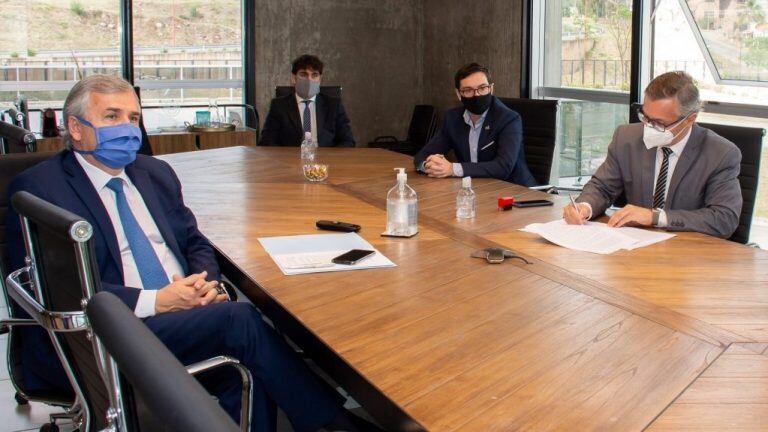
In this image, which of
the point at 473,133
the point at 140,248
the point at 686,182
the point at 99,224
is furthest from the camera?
the point at 473,133

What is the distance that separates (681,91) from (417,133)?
18.1ft

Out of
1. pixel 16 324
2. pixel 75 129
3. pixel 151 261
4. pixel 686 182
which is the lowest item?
pixel 16 324

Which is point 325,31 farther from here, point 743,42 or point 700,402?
point 700,402

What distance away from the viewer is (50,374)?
2375 mm

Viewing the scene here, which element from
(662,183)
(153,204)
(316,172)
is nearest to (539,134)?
(316,172)

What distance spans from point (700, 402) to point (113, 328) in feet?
4.04

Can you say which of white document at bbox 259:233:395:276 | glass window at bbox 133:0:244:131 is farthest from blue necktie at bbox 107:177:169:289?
glass window at bbox 133:0:244:131

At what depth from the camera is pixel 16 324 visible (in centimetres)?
239

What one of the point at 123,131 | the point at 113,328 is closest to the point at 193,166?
the point at 123,131

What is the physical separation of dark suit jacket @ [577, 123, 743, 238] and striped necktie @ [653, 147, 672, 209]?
27mm

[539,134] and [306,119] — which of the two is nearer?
[539,134]

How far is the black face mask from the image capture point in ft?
15.3

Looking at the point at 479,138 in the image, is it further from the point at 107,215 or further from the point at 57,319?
the point at 57,319

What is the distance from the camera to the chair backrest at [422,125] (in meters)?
8.51
